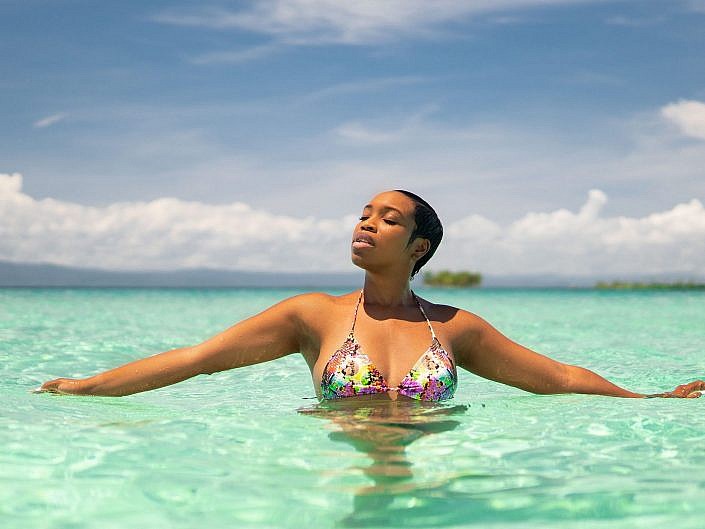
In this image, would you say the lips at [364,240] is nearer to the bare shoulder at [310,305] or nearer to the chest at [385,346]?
the bare shoulder at [310,305]

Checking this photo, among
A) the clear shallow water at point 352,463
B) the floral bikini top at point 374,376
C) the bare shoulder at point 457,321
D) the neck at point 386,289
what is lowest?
the clear shallow water at point 352,463

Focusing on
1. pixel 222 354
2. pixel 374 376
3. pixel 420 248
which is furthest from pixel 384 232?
pixel 222 354

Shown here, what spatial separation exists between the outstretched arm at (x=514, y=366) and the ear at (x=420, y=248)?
1.29 ft

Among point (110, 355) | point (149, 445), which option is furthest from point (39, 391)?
point (110, 355)

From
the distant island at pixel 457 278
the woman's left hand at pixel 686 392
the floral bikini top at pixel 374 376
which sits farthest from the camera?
the distant island at pixel 457 278

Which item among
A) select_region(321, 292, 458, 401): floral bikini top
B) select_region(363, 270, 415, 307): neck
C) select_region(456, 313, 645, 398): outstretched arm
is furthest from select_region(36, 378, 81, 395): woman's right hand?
select_region(456, 313, 645, 398): outstretched arm

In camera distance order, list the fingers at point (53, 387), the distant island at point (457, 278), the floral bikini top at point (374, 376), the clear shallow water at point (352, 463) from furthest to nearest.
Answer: the distant island at point (457, 278)
the fingers at point (53, 387)
the floral bikini top at point (374, 376)
the clear shallow water at point (352, 463)

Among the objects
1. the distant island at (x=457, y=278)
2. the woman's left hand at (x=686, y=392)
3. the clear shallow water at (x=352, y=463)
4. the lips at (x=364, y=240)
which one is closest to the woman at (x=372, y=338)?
the lips at (x=364, y=240)

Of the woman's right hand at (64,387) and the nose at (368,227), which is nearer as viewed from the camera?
the nose at (368,227)

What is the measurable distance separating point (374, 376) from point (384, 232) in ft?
2.38

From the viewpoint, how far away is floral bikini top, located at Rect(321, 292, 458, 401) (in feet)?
13.0

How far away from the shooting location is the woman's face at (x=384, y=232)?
4.00m

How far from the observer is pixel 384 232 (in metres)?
4.01

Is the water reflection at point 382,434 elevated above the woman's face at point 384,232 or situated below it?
below
